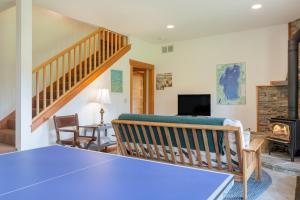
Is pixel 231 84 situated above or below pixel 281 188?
above

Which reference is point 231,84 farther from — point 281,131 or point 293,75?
point 281,131

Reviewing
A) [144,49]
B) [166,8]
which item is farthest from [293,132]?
[144,49]

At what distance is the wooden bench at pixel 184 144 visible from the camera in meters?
2.50

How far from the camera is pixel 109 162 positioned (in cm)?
153

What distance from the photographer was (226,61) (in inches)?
226

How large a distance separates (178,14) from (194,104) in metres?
2.42

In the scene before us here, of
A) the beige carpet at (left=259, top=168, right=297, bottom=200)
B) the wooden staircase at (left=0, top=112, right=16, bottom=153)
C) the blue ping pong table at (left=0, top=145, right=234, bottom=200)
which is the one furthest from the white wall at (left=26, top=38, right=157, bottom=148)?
the beige carpet at (left=259, top=168, right=297, bottom=200)

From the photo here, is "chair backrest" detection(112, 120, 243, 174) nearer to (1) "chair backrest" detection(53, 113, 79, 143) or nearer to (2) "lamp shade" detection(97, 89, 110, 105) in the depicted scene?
(1) "chair backrest" detection(53, 113, 79, 143)

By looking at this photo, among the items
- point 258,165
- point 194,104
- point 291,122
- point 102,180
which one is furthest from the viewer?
point 194,104

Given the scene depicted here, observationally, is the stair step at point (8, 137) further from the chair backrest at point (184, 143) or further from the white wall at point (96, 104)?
the chair backrest at point (184, 143)

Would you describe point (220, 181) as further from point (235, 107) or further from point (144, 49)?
point (144, 49)

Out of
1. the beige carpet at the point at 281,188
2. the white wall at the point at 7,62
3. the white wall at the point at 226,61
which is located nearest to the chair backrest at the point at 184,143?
the beige carpet at the point at 281,188

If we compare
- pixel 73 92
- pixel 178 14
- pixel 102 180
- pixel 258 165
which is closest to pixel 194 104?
pixel 178 14

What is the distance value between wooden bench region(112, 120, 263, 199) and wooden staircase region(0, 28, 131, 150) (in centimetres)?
176
